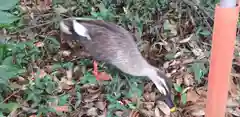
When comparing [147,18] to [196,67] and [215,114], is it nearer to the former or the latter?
[196,67]

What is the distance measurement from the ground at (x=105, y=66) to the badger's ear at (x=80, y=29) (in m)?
0.10

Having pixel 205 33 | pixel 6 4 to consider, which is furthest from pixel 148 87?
pixel 6 4

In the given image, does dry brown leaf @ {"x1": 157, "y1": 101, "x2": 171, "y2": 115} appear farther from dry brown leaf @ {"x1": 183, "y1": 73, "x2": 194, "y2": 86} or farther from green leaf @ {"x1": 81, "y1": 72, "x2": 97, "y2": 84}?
green leaf @ {"x1": 81, "y1": 72, "x2": 97, "y2": 84}

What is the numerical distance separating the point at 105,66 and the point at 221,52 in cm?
99

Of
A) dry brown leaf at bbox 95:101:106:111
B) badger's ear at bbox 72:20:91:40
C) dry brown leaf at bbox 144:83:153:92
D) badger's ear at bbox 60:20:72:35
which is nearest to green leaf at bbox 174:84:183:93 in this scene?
dry brown leaf at bbox 144:83:153:92

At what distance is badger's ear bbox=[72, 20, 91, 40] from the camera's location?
184cm

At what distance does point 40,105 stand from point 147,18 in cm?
84

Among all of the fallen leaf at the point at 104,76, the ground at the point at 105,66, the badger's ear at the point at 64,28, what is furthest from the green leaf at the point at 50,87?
the badger's ear at the point at 64,28

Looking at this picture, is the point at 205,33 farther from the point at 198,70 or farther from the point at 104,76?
the point at 104,76

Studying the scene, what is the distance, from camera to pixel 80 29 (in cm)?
187

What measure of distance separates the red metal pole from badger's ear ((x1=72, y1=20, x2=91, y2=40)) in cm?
101

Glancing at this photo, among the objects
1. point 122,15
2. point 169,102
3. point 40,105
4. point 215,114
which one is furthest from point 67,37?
point 215,114

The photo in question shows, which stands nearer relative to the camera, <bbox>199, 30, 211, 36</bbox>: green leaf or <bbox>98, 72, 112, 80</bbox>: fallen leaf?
<bbox>98, 72, 112, 80</bbox>: fallen leaf

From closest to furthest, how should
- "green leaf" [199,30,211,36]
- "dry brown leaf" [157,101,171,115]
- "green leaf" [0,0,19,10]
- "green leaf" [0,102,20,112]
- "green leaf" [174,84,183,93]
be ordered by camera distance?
"green leaf" [0,0,19,10] → "green leaf" [0,102,20,112] → "dry brown leaf" [157,101,171,115] → "green leaf" [174,84,183,93] → "green leaf" [199,30,211,36]
